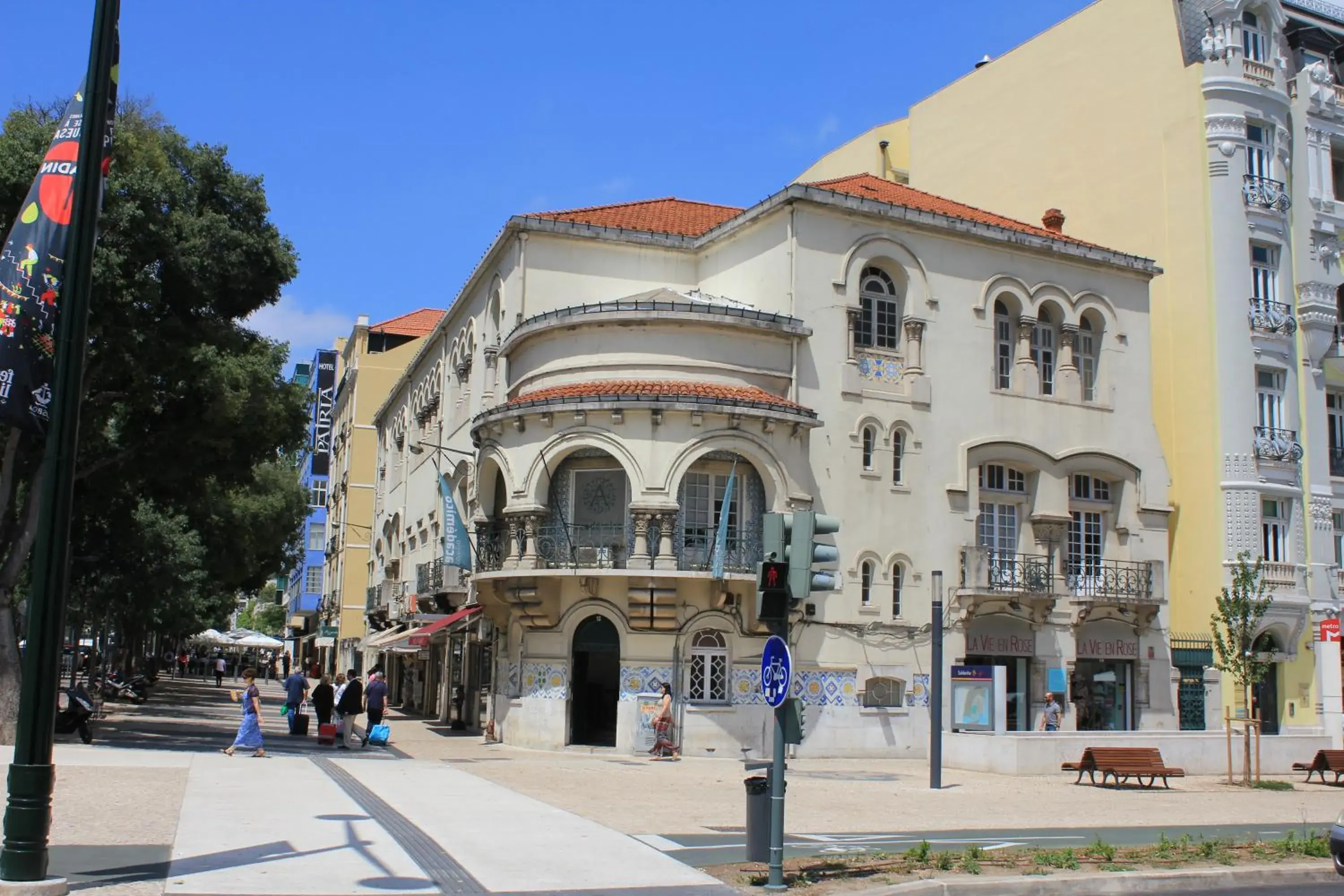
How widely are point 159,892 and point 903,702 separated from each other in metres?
20.7

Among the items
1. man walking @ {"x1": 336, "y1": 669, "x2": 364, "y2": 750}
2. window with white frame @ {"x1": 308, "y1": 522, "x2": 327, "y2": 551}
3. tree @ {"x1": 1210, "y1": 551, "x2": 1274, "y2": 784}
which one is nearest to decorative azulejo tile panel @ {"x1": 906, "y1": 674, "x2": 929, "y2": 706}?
tree @ {"x1": 1210, "y1": 551, "x2": 1274, "y2": 784}

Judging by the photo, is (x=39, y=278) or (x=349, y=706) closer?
(x=39, y=278)

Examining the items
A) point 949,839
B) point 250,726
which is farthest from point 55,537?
point 250,726

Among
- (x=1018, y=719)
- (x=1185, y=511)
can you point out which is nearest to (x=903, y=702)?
(x=1018, y=719)

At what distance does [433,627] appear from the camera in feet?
111

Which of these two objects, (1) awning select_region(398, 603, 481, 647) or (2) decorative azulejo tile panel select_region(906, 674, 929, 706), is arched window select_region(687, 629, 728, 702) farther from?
(1) awning select_region(398, 603, 481, 647)

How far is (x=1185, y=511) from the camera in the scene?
3509cm

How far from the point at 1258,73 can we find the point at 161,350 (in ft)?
96.6

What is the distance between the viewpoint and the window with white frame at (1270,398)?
116 ft

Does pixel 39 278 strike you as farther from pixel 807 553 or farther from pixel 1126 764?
pixel 1126 764

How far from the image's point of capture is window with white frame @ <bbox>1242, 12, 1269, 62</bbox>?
3631 centimetres

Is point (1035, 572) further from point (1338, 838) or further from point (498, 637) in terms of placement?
point (1338, 838)

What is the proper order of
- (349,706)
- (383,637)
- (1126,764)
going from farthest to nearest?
(383,637), (349,706), (1126,764)

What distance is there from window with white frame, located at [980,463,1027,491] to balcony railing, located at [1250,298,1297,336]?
8941 mm
